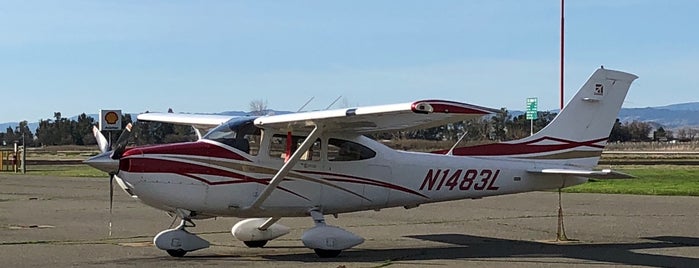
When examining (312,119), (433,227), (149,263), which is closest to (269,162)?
(312,119)

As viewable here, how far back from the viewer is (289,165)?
11.4 meters

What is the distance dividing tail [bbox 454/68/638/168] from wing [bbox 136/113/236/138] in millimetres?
3598

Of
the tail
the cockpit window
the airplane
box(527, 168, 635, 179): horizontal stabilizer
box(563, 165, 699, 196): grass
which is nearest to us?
the airplane

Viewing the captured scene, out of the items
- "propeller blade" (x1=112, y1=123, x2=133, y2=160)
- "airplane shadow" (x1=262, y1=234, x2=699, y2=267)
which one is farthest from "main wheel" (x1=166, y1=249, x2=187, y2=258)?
"propeller blade" (x1=112, y1=123, x2=133, y2=160)

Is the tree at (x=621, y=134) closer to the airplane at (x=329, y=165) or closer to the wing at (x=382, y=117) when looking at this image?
the airplane at (x=329, y=165)

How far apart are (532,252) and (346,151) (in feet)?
9.04

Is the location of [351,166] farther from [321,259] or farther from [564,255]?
[564,255]

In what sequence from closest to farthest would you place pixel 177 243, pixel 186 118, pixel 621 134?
pixel 177 243 < pixel 186 118 < pixel 621 134

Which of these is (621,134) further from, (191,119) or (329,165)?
(329,165)

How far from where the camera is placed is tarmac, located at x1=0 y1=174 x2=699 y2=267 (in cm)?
1108

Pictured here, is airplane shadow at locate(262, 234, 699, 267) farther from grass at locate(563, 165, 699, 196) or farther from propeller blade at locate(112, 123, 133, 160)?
grass at locate(563, 165, 699, 196)

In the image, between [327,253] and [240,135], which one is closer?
[327,253]

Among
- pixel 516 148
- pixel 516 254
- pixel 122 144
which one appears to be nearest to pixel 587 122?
pixel 516 148

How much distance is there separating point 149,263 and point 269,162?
1994 millimetres
